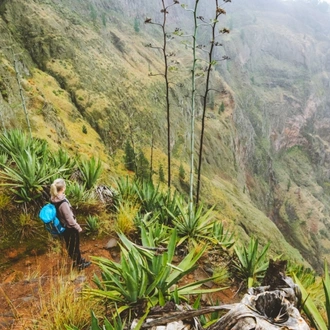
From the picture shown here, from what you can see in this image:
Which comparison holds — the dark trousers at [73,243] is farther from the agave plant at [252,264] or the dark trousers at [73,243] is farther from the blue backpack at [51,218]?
the agave plant at [252,264]

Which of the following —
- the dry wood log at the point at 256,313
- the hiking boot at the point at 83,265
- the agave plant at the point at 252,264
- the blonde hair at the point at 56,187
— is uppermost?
the dry wood log at the point at 256,313

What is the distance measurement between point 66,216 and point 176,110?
69000 millimetres

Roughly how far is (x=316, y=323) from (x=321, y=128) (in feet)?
556

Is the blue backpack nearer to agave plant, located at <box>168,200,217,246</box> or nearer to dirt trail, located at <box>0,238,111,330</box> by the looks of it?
dirt trail, located at <box>0,238,111,330</box>

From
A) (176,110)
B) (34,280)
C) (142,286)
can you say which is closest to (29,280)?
(34,280)

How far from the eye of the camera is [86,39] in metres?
60.9

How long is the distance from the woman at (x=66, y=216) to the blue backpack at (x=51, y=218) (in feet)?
0.15

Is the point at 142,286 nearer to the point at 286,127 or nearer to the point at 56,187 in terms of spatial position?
the point at 56,187

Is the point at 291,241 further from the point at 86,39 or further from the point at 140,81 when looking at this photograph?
the point at 86,39

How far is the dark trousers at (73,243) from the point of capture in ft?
14.0

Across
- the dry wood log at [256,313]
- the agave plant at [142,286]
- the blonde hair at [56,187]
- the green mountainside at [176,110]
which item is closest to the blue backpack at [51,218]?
the blonde hair at [56,187]

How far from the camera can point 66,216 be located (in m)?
4.16

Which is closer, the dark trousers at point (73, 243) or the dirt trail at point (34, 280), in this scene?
the dirt trail at point (34, 280)

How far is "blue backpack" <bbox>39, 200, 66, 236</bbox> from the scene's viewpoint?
13.4 feet
